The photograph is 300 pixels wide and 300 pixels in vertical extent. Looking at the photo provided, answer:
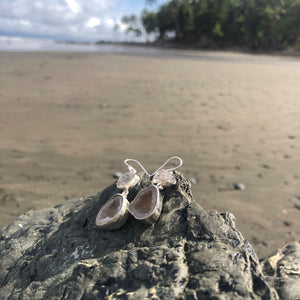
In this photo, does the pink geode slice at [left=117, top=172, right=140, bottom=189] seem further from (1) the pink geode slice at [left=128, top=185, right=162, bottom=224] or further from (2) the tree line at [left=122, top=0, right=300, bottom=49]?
(2) the tree line at [left=122, top=0, right=300, bottom=49]

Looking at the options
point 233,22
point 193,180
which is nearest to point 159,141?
point 193,180

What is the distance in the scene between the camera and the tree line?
112 feet

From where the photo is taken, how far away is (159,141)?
550 centimetres

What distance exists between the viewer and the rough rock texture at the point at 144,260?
1.36 metres

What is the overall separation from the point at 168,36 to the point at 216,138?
2349 inches

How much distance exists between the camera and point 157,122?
6.38 meters

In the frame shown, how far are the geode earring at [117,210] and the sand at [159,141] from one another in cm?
185

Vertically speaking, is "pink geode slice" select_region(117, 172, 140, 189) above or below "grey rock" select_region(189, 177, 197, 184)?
above

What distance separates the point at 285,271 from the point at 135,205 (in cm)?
119

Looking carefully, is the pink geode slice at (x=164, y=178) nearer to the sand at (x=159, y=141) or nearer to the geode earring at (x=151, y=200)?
the geode earring at (x=151, y=200)

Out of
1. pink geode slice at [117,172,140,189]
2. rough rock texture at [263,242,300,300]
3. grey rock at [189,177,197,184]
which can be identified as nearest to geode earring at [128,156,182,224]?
pink geode slice at [117,172,140,189]

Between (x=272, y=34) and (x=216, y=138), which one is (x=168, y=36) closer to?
(x=272, y=34)

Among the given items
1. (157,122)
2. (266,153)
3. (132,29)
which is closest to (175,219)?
(266,153)

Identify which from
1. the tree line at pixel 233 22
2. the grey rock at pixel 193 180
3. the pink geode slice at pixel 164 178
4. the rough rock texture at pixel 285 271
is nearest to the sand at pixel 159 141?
the grey rock at pixel 193 180
